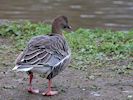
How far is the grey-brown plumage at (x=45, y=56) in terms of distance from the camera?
683cm

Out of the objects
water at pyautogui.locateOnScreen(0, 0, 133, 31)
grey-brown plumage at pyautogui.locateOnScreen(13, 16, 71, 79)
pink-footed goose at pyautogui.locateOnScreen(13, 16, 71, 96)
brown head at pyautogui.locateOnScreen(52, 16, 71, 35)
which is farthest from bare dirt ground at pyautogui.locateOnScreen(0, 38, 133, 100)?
water at pyautogui.locateOnScreen(0, 0, 133, 31)

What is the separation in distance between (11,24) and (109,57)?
358 centimetres

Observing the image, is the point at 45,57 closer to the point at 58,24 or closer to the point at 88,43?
the point at 58,24

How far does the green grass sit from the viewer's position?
9.30m

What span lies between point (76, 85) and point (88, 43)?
2852 mm

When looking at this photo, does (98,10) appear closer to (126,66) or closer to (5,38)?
(5,38)

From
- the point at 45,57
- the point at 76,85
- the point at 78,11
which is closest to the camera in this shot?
the point at 45,57

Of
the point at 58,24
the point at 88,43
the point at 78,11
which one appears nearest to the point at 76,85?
the point at 58,24

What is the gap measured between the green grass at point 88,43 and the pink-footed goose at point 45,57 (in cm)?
Answer: 142

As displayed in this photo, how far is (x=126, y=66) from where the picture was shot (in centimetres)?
884

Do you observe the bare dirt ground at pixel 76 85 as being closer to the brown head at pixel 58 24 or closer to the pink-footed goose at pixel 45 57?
the pink-footed goose at pixel 45 57

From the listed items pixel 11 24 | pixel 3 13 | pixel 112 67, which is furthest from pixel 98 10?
pixel 112 67

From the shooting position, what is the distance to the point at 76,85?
25.6 ft

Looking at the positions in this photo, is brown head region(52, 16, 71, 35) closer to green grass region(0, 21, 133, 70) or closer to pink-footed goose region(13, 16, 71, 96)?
pink-footed goose region(13, 16, 71, 96)
